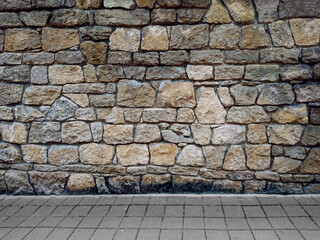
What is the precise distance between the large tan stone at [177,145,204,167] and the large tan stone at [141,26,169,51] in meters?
1.32

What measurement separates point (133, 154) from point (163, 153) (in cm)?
40

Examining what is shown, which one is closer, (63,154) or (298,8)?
(298,8)

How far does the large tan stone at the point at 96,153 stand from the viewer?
3662 mm

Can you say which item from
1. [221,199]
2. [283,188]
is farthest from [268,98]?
[221,199]

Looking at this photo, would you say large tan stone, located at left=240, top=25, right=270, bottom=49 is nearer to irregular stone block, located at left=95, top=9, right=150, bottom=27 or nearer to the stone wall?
the stone wall

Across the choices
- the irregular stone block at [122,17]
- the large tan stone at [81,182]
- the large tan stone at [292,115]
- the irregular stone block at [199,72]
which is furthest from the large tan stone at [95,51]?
the large tan stone at [292,115]

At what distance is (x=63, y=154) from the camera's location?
3699 mm

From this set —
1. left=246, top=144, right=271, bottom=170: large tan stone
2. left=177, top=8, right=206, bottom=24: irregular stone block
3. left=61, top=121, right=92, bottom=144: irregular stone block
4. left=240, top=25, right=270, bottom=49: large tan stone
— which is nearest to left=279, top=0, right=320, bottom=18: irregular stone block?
left=240, top=25, right=270, bottom=49: large tan stone

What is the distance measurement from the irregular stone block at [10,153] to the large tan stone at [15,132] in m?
0.08

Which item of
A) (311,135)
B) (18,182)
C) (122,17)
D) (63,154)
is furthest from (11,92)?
(311,135)

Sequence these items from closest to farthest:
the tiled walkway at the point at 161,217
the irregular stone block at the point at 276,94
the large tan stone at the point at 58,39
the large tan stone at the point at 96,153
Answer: the tiled walkway at the point at 161,217, the irregular stone block at the point at 276,94, the large tan stone at the point at 58,39, the large tan stone at the point at 96,153

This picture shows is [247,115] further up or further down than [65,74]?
further down

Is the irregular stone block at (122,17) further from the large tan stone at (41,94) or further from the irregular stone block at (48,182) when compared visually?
the irregular stone block at (48,182)

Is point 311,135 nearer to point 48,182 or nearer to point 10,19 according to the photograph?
point 48,182
